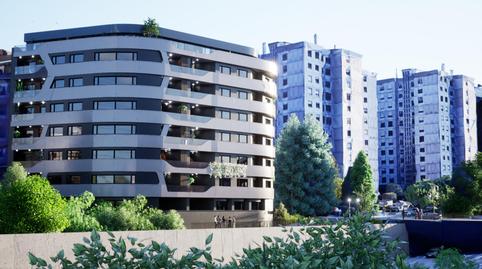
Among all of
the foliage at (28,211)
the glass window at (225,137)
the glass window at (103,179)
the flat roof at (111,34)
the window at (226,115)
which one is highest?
the flat roof at (111,34)

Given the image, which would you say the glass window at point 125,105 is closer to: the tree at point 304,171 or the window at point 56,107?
the window at point 56,107

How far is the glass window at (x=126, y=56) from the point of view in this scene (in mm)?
66019

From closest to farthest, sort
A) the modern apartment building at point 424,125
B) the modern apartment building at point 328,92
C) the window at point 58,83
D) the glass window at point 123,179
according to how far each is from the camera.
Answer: the glass window at point 123,179
the window at point 58,83
the modern apartment building at point 328,92
the modern apartment building at point 424,125

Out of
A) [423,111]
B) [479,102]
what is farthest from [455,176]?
[479,102]

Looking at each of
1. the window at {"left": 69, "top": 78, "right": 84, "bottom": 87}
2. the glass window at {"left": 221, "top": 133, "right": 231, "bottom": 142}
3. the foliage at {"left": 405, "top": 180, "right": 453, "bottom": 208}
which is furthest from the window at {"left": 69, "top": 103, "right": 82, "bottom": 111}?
the foliage at {"left": 405, "top": 180, "right": 453, "bottom": 208}

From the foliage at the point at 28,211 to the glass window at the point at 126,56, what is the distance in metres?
35.2

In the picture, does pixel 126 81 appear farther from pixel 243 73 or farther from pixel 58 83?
pixel 243 73

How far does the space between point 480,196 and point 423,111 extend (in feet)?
255

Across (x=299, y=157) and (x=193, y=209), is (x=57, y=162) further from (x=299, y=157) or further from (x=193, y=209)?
(x=299, y=157)

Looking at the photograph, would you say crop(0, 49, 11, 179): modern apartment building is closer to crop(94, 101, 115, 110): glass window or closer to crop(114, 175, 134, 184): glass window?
crop(94, 101, 115, 110): glass window

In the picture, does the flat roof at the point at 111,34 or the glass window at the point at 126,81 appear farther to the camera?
the flat roof at the point at 111,34

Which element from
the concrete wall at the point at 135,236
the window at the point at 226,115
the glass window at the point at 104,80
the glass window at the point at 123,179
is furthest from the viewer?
the window at the point at 226,115

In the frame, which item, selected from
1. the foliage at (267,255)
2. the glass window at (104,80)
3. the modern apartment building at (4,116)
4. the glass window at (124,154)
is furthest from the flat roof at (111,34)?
the foliage at (267,255)

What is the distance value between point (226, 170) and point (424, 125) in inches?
3801
